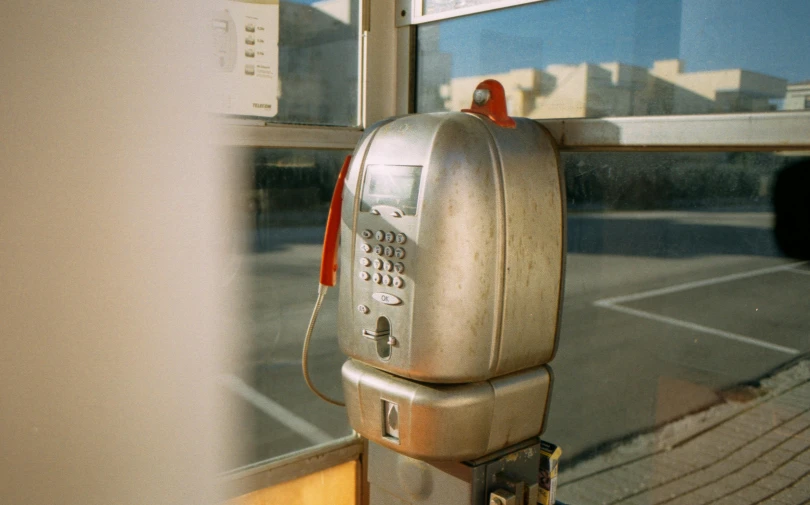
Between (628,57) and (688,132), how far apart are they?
0.74ft

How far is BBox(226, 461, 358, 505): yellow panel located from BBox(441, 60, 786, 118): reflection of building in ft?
3.18

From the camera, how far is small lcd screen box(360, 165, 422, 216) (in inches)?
49.6

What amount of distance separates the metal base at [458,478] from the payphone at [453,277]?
34 mm

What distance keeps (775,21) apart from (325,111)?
3.15ft

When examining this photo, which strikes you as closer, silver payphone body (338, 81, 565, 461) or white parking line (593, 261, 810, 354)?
silver payphone body (338, 81, 565, 461)

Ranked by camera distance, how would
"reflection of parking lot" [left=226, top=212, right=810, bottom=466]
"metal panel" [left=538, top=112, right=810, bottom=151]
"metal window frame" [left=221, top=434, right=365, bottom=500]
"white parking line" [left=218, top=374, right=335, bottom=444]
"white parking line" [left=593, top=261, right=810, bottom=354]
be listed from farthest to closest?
"white parking line" [left=218, top=374, right=335, bottom=444] → "metal window frame" [left=221, top=434, right=365, bottom=500] → "white parking line" [left=593, top=261, right=810, bottom=354] → "reflection of parking lot" [left=226, top=212, right=810, bottom=466] → "metal panel" [left=538, top=112, right=810, bottom=151]

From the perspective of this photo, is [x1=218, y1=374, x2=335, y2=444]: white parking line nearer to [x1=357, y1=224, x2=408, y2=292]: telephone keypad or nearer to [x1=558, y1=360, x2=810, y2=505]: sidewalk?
[x1=558, y1=360, x2=810, y2=505]: sidewalk

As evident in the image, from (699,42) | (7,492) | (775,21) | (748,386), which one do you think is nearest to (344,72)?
(699,42)

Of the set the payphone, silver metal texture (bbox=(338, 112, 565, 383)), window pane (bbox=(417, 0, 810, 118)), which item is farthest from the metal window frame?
window pane (bbox=(417, 0, 810, 118))

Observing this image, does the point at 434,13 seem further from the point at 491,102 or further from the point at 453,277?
the point at 453,277

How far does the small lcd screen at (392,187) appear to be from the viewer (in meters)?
1.26

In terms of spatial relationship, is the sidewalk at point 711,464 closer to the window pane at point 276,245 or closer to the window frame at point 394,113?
the window frame at point 394,113

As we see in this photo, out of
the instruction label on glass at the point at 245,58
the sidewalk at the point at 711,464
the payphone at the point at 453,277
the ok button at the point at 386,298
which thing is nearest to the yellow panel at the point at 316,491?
the payphone at the point at 453,277

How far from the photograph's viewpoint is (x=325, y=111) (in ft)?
5.76
